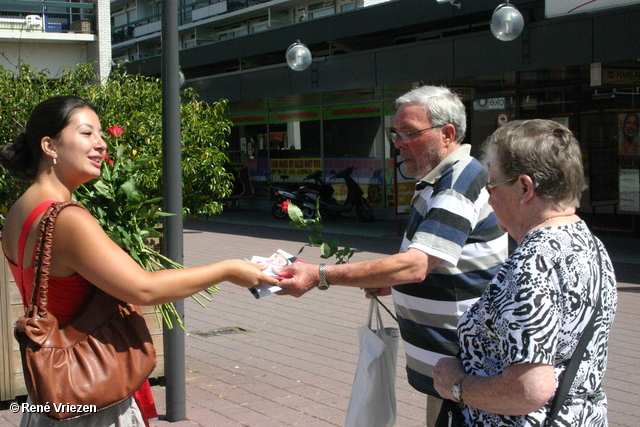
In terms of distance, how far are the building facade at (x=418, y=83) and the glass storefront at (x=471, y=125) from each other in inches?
1.1

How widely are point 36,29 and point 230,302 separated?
13.9m

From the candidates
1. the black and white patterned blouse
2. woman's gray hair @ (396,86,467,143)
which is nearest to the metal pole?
woman's gray hair @ (396,86,467,143)

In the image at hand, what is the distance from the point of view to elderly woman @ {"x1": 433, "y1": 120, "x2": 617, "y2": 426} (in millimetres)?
1826

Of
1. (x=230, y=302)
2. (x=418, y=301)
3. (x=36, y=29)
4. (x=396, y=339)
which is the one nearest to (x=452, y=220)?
(x=418, y=301)

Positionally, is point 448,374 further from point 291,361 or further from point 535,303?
point 291,361

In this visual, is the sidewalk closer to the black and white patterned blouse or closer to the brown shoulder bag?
the brown shoulder bag

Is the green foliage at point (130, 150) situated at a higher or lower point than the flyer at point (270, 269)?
higher

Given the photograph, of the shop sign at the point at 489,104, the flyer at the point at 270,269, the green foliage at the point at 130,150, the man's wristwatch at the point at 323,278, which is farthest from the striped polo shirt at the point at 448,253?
the shop sign at the point at 489,104

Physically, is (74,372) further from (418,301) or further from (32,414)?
(418,301)

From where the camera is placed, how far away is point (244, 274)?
2.38m

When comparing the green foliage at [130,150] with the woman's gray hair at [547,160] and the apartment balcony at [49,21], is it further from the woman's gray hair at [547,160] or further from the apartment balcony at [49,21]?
the apartment balcony at [49,21]

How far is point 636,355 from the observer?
600 centimetres

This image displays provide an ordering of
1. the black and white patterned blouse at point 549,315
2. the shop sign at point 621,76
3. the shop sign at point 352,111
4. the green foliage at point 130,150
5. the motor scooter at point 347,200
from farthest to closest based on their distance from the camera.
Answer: the shop sign at point 352,111 < the motor scooter at point 347,200 < the shop sign at point 621,76 < the green foliage at point 130,150 < the black and white patterned blouse at point 549,315

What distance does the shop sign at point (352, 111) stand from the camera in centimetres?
1819
